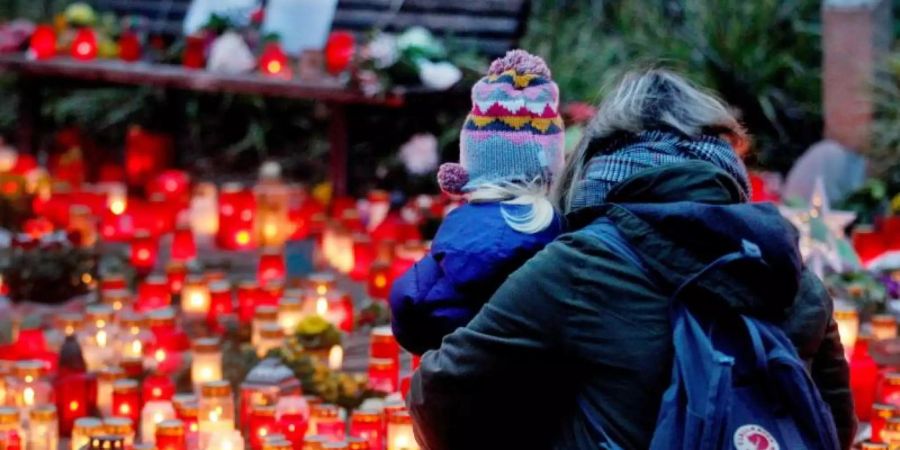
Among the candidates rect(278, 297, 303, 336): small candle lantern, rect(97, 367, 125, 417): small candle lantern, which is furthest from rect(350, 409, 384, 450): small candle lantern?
rect(278, 297, 303, 336): small candle lantern

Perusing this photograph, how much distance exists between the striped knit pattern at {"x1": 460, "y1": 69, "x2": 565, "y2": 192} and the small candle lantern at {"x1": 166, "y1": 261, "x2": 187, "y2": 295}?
365 centimetres

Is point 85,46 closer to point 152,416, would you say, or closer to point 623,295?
point 152,416

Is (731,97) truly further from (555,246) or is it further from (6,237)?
(555,246)

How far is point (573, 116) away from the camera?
7.43 meters

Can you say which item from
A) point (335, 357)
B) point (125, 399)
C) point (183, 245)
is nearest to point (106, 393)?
point (125, 399)

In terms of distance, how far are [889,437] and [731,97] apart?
4.37m

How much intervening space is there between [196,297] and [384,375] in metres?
1.40

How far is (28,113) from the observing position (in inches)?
383

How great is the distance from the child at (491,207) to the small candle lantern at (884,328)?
8.73 ft

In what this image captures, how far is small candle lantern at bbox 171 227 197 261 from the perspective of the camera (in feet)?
23.9

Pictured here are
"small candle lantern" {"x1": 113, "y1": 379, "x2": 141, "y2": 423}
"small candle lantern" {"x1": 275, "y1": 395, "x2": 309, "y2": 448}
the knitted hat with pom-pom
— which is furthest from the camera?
"small candle lantern" {"x1": 113, "y1": 379, "x2": 141, "y2": 423}

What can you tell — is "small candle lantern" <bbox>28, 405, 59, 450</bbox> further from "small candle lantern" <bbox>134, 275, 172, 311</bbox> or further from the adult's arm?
the adult's arm

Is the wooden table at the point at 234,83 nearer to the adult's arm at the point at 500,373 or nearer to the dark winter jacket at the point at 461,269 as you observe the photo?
the dark winter jacket at the point at 461,269

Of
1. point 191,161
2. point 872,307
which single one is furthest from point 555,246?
point 191,161
